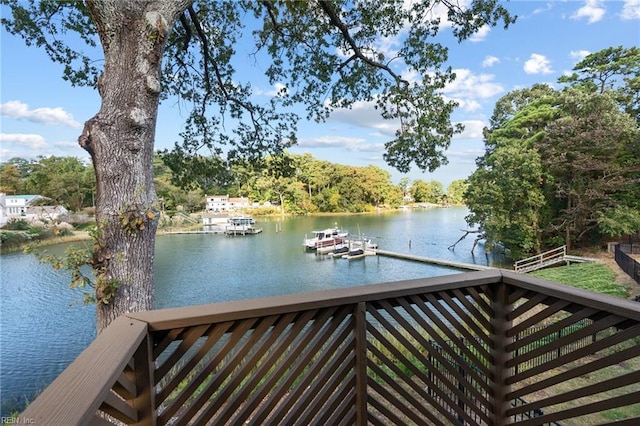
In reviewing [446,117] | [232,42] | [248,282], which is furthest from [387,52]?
[248,282]

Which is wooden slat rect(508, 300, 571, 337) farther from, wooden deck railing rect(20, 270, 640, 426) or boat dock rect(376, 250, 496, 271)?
boat dock rect(376, 250, 496, 271)

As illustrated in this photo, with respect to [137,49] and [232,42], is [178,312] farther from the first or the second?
[232,42]

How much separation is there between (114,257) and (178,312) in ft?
3.48

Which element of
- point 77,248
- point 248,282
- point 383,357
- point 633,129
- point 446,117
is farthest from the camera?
point 248,282

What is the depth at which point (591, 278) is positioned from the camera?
9414 mm

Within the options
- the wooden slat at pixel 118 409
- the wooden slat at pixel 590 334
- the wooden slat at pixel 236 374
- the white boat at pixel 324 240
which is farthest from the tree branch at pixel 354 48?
the white boat at pixel 324 240

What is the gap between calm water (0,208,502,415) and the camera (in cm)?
731

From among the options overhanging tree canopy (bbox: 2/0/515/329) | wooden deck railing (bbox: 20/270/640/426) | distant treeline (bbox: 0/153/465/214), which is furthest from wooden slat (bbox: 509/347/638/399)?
distant treeline (bbox: 0/153/465/214)

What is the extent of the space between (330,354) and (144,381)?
64 centimetres

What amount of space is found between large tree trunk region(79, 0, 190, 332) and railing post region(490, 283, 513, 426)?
73.9 inches

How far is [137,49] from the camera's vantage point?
72.0 inches

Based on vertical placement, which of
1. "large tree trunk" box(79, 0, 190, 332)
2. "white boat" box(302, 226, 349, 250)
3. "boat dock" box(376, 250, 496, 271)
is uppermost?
"large tree trunk" box(79, 0, 190, 332)

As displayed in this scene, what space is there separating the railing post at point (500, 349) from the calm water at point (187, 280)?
2.74 m

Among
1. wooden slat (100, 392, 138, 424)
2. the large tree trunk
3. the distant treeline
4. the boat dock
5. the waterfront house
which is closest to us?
wooden slat (100, 392, 138, 424)
